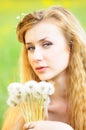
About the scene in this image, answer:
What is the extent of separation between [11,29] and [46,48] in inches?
8.3

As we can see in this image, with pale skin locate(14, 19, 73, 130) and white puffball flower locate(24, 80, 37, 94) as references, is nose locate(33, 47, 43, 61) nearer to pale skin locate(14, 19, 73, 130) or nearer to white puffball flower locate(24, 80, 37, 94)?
pale skin locate(14, 19, 73, 130)

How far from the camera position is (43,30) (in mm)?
980

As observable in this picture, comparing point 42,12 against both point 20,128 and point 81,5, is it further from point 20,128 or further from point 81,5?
point 20,128

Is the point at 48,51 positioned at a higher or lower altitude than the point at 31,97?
higher

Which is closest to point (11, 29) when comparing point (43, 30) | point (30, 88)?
point (43, 30)

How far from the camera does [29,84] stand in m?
0.87

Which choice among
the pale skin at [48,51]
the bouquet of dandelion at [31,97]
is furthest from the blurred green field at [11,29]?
the bouquet of dandelion at [31,97]

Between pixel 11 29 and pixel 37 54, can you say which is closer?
pixel 37 54

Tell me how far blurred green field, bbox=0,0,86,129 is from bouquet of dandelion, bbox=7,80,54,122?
259 mm

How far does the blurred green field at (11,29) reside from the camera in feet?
3.79

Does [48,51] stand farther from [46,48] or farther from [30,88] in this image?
[30,88]

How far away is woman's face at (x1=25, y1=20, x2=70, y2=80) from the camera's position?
0.98 m

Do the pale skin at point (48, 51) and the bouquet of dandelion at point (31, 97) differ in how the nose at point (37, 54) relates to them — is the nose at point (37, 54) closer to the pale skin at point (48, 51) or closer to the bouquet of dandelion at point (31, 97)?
the pale skin at point (48, 51)

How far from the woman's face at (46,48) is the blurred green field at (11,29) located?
0.16 meters
